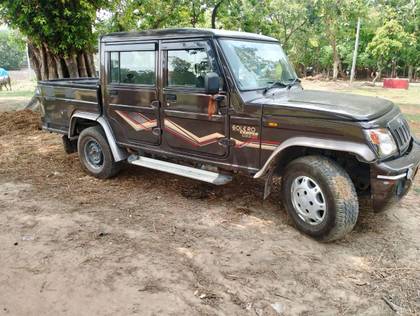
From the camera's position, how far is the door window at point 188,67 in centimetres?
431

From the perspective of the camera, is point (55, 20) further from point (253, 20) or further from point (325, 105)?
point (253, 20)

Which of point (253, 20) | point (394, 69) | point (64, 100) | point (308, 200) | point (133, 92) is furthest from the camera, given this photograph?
point (394, 69)

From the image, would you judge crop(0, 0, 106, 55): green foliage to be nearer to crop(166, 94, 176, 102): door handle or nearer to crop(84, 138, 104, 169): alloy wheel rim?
crop(84, 138, 104, 169): alloy wheel rim

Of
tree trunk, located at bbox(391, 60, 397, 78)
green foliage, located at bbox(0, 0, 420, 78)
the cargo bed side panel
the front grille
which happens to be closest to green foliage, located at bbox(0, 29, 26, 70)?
green foliage, located at bbox(0, 0, 420, 78)

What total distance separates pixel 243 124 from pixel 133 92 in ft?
5.49

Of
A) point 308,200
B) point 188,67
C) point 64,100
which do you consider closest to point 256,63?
point 188,67

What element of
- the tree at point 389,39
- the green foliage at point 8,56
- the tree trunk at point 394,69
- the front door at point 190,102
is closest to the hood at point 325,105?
the front door at point 190,102

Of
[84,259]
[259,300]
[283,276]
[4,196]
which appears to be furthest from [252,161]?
[4,196]

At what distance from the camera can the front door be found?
431 centimetres

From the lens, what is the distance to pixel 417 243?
384 cm

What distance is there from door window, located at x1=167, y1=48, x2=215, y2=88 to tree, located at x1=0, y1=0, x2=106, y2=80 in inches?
206

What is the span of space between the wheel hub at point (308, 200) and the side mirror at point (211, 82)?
1261 mm

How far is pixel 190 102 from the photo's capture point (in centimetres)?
447

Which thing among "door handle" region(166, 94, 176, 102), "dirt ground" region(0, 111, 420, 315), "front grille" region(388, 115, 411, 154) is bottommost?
"dirt ground" region(0, 111, 420, 315)
